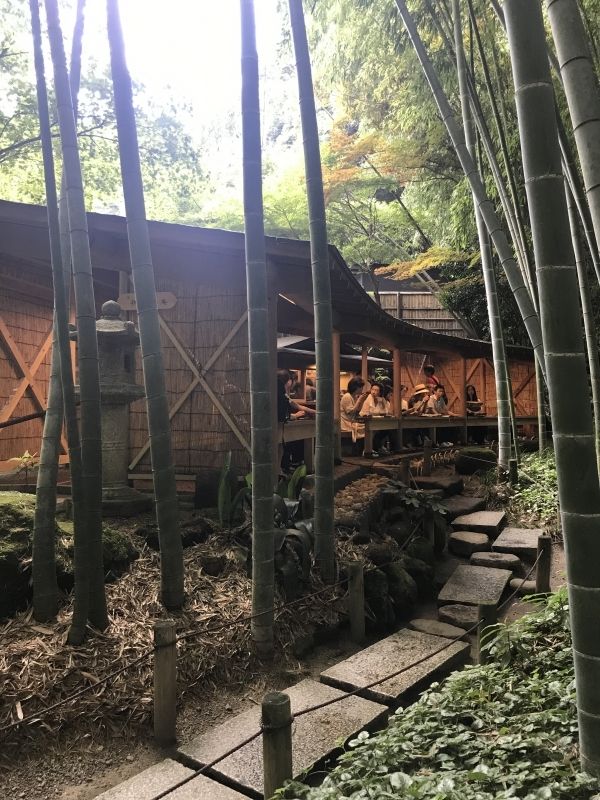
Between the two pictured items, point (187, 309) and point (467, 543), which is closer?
point (467, 543)

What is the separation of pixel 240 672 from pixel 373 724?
1002 mm

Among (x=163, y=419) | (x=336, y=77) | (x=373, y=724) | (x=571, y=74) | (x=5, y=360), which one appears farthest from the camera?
(x=336, y=77)

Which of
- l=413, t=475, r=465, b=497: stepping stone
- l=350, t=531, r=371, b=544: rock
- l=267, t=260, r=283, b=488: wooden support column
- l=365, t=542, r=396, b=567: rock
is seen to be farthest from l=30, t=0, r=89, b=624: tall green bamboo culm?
l=413, t=475, r=465, b=497: stepping stone

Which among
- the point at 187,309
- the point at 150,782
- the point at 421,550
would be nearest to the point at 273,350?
the point at 187,309

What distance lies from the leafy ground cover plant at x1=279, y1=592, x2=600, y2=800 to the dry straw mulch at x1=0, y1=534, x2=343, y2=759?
1.01 m

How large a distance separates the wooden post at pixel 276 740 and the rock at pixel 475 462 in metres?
7.31

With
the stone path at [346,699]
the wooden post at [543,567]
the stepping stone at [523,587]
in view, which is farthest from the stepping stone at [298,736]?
the stepping stone at [523,587]

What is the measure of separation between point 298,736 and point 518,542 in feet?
13.0

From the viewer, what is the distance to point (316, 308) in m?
4.27

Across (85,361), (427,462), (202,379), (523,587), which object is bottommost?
(523,587)

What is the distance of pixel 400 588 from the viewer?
4836 millimetres

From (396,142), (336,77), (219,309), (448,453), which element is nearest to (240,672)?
(219,309)

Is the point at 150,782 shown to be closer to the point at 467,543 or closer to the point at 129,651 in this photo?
the point at 129,651

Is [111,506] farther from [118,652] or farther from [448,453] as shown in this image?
[448,453]
